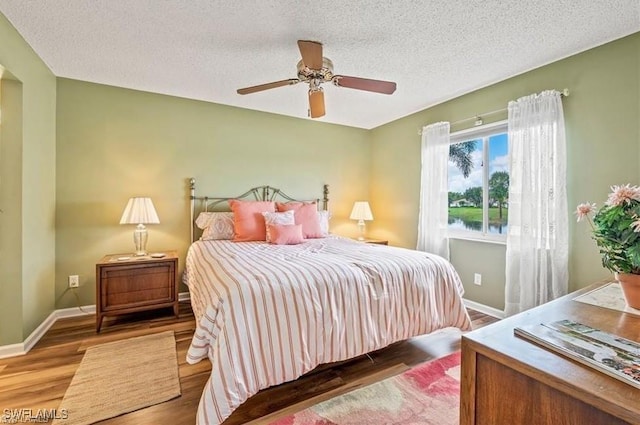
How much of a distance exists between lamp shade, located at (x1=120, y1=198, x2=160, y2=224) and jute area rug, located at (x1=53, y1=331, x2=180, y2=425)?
113 centimetres

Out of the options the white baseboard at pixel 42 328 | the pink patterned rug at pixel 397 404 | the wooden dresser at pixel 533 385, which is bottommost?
the pink patterned rug at pixel 397 404

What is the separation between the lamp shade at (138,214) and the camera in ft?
9.47

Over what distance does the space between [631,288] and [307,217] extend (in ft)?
9.27

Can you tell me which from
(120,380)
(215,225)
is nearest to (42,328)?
(120,380)

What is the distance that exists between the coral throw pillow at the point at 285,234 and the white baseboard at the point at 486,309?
2.11 meters

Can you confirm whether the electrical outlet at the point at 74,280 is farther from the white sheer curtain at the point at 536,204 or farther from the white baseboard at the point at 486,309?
the white sheer curtain at the point at 536,204

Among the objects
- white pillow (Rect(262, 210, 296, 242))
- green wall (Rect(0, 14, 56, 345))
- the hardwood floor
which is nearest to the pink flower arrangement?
the hardwood floor

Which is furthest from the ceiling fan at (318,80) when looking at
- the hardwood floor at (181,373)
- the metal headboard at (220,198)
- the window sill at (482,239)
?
the hardwood floor at (181,373)

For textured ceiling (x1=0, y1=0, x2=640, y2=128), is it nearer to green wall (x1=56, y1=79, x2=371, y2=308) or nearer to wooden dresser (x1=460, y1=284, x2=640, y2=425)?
green wall (x1=56, y1=79, x2=371, y2=308)

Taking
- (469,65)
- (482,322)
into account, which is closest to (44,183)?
(469,65)

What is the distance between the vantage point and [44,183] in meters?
2.66

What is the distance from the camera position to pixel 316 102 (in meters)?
2.44

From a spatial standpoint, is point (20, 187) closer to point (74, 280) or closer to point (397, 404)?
point (74, 280)

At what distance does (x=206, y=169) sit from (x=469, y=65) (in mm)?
3138
